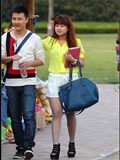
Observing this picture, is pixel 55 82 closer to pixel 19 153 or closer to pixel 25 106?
pixel 25 106

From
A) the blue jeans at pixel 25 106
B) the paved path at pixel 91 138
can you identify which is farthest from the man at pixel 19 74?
the paved path at pixel 91 138

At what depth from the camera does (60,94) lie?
7477mm

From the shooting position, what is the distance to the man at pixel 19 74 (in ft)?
24.2

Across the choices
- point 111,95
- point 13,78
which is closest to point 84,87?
point 13,78

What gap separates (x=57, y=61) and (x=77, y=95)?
50 cm

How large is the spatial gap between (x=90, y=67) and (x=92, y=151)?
14.7 meters

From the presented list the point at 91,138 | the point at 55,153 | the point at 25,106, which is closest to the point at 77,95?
the point at 25,106

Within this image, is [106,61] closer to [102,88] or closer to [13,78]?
[102,88]

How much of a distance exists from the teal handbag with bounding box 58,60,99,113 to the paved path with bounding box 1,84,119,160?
0.78m

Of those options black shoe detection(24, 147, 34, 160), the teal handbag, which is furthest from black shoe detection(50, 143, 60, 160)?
the teal handbag

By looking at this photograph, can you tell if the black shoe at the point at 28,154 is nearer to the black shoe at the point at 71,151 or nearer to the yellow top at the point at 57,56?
the black shoe at the point at 71,151

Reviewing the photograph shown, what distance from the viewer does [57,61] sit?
761cm

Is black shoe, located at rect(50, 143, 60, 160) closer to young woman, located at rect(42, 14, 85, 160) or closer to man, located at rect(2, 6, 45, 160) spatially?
young woman, located at rect(42, 14, 85, 160)

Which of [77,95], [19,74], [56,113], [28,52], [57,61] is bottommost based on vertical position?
[56,113]
